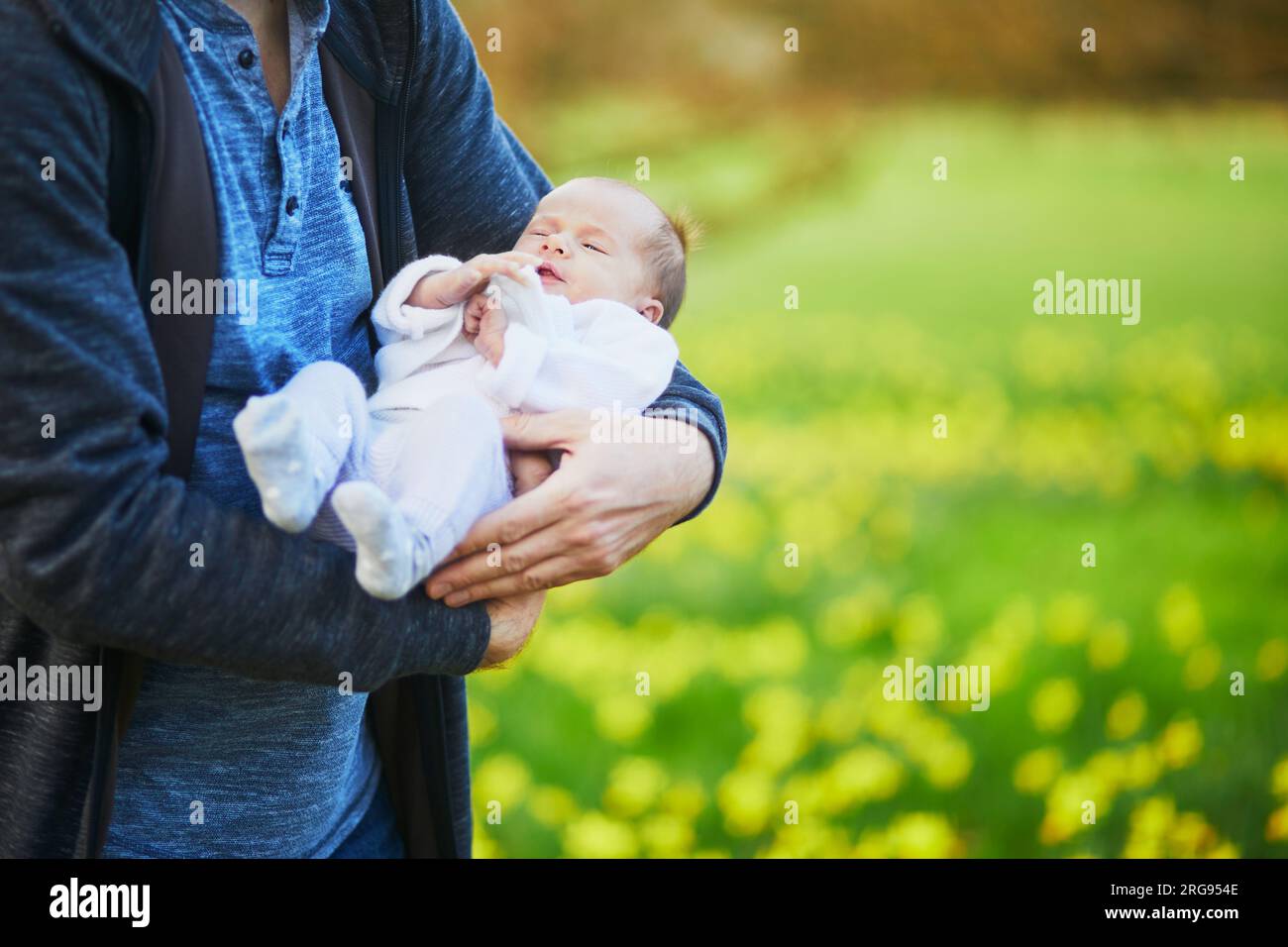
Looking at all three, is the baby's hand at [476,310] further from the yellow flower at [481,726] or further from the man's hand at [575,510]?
the yellow flower at [481,726]

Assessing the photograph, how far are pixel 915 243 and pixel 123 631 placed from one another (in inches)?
243

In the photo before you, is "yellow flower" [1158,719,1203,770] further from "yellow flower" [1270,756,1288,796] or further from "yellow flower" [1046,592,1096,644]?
"yellow flower" [1046,592,1096,644]

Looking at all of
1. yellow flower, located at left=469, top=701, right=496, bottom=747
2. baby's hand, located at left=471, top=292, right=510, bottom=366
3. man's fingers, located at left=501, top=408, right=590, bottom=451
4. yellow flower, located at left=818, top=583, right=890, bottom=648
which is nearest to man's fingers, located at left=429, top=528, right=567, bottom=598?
man's fingers, located at left=501, top=408, right=590, bottom=451

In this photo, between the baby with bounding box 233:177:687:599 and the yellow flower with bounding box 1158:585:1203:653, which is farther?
the yellow flower with bounding box 1158:585:1203:653

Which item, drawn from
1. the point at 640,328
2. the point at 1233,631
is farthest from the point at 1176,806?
the point at 640,328

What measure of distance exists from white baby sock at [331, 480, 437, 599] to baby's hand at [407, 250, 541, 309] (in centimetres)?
34

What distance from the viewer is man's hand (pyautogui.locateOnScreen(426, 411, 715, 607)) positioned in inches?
50.9

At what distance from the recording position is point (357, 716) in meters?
1.47

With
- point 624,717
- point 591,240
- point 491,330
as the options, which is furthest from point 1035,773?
point 491,330

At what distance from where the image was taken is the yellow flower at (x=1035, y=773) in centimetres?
248

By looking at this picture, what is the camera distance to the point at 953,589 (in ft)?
10.9

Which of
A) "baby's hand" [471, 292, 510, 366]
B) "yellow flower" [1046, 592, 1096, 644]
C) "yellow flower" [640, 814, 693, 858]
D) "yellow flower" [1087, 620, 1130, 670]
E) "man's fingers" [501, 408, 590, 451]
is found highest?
"baby's hand" [471, 292, 510, 366]

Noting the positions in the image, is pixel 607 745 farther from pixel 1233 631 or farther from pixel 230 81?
pixel 230 81

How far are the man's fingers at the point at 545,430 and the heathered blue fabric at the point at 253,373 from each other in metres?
0.21
